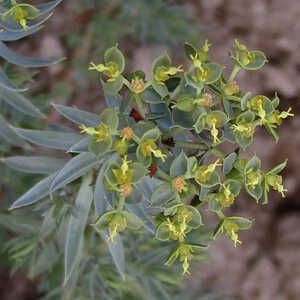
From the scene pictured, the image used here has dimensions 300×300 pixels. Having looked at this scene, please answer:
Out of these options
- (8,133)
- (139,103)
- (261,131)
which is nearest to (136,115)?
(139,103)

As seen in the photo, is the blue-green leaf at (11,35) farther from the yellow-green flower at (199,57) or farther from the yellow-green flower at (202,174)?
the yellow-green flower at (202,174)

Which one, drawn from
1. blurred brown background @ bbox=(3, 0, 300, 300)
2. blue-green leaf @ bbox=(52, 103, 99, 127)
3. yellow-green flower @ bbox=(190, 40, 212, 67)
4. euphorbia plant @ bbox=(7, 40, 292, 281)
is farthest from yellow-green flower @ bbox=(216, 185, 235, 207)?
blurred brown background @ bbox=(3, 0, 300, 300)

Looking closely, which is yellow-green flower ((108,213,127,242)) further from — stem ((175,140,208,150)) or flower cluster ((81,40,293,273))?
stem ((175,140,208,150))

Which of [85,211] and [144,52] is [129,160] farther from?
[144,52]

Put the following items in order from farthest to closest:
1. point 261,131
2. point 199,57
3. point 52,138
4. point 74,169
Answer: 1. point 261,131
2. point 52,138
3. point 74,169
4. point 199,57

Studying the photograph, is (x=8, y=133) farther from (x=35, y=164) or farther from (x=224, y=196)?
(x=224, y=196)

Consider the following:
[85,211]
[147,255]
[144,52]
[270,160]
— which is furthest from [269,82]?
[85,211]
